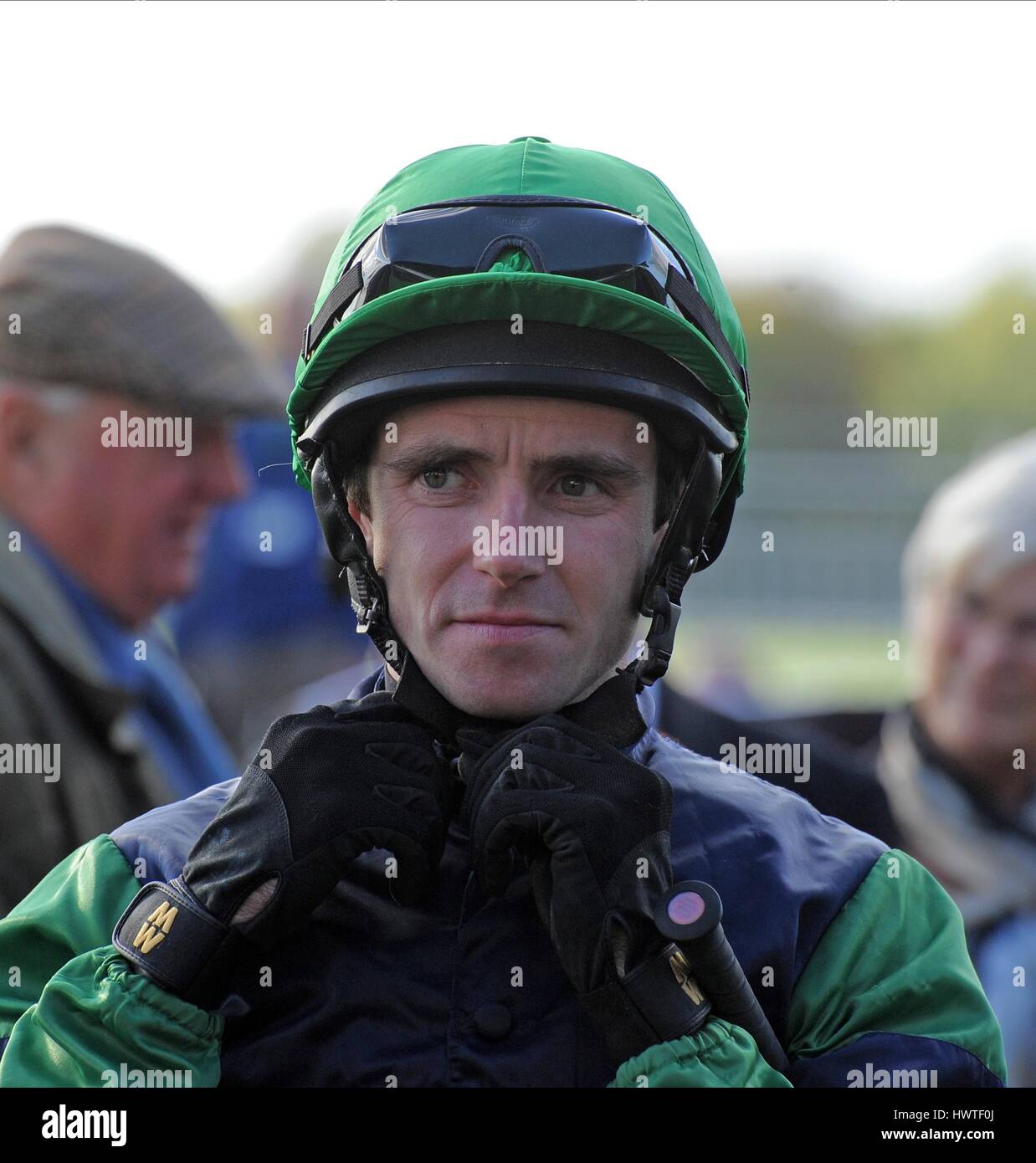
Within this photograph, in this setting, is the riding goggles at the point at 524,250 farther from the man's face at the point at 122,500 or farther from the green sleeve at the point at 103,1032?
the man's face at the point at 122,500

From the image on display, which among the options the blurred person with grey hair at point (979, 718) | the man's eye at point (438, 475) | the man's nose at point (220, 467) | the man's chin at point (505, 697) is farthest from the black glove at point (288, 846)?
the blurred person with grey hair at point (979, 718)

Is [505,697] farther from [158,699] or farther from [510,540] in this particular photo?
[158,699]

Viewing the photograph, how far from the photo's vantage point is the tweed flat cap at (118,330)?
5340 millimetres

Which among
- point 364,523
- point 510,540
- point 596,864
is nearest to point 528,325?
point 510,540

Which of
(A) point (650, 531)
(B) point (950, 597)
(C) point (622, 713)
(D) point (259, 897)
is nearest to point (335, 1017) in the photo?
(D) point (259, 897)

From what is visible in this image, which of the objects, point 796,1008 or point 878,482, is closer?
point 796,1008

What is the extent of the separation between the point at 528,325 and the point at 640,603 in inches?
18.8

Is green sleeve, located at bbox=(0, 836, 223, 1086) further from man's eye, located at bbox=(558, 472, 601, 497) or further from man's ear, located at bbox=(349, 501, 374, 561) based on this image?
man's eye, located at bbox=(558, 472, 601, 497)

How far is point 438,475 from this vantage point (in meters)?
2.28

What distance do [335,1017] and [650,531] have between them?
2.92ft

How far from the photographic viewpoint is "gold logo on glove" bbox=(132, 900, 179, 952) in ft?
6.75

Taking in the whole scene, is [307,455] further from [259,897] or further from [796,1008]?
[796,1008]

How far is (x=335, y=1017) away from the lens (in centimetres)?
211
